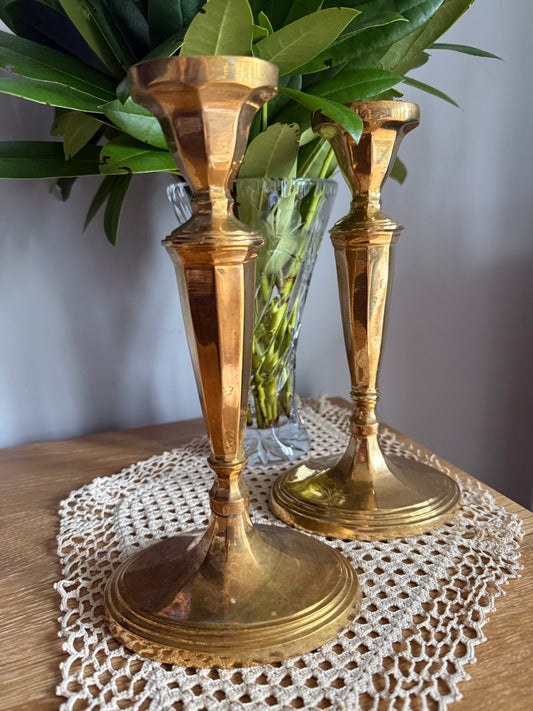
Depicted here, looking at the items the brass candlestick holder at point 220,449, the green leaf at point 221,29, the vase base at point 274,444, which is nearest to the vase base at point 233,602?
the brass candlestick holder at point 220,449

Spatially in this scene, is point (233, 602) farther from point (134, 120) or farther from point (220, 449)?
point (134, 120)

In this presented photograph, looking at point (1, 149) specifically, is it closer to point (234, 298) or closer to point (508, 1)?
point (234, 298)

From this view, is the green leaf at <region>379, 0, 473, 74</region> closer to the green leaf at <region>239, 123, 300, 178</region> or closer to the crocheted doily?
the green leaf at <region>239, 123, 300, 178</region>

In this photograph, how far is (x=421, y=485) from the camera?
0.50 m

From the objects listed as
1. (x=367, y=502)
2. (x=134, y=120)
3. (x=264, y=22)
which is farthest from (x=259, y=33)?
(x=367, y=502)

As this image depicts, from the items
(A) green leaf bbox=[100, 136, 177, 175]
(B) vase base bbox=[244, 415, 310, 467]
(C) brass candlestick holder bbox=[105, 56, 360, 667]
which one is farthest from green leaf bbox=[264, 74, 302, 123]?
(B) vase base bbox=[244, 415, 310, 467]

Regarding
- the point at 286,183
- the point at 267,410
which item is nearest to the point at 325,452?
the point at 267,410

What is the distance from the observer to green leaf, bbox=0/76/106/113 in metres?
0.40

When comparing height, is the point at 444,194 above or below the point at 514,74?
below

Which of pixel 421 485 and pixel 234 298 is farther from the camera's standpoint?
pixel 421 485

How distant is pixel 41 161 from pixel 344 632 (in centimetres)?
46

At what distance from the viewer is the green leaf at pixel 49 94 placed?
0.40 meters

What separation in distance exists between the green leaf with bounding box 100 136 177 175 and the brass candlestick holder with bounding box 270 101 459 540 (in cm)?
13

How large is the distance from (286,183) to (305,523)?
29 centimetres
